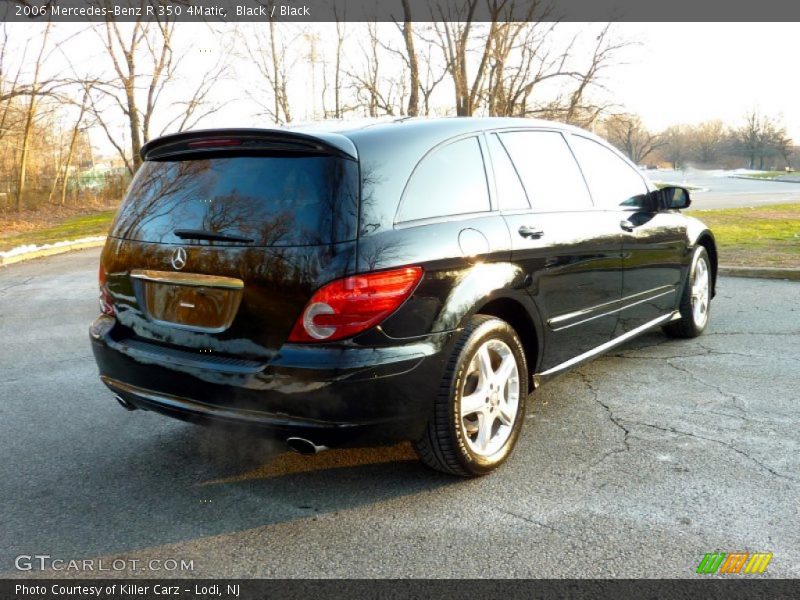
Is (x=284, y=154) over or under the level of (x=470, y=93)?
under

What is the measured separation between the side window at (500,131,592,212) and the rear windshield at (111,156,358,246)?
1.27 m

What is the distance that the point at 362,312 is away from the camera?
2.77 metres

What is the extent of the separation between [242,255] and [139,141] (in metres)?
27.0

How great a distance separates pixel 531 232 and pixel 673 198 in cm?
201

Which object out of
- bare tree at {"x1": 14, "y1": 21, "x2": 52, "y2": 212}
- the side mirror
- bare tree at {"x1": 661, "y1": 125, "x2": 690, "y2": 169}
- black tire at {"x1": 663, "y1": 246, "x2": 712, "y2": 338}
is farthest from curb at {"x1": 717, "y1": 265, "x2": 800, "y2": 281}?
bare tree at {"x1": 661, "y1": 125, "x2": 690, "y2": 169}

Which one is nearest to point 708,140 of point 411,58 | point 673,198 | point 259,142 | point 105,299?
point 411,58

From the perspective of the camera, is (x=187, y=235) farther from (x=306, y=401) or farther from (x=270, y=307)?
(x=306, y=401)

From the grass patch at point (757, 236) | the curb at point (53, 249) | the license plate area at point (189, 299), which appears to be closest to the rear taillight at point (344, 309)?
the license plate area at point (189, 299)

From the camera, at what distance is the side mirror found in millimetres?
4969

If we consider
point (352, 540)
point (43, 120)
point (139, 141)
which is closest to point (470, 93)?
point (139, 141)

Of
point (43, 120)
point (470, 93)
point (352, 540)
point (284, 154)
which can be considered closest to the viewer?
point (352, 540)

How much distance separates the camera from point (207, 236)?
2.98 meters

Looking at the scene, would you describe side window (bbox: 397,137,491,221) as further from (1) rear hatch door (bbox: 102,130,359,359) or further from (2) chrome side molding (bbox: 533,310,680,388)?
(2) chrome side molding (bbox: 533,310,680,388)

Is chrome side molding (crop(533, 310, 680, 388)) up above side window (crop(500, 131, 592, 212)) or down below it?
below
